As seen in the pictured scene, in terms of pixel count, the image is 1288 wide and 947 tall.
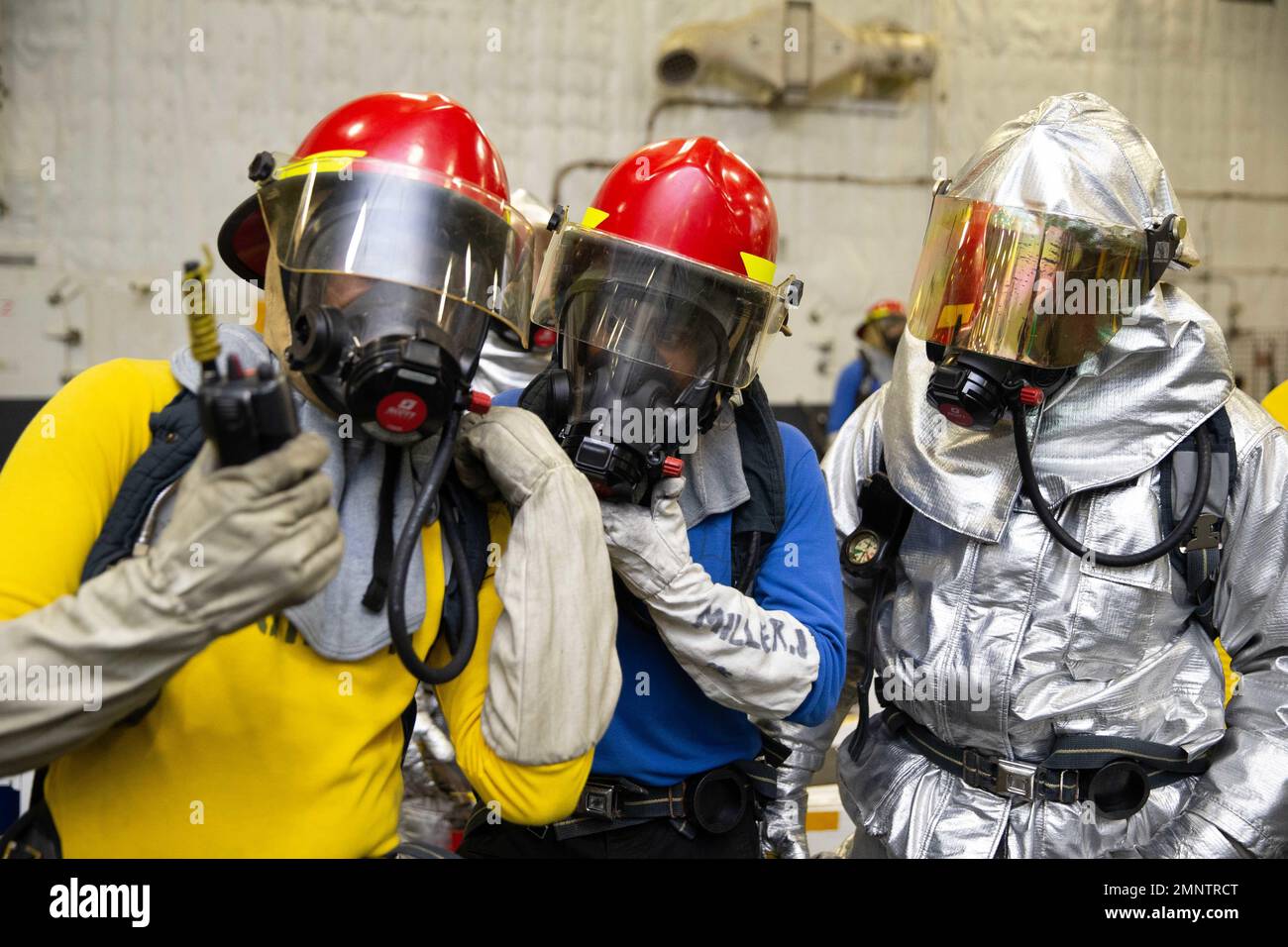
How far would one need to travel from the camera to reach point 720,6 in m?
7.59

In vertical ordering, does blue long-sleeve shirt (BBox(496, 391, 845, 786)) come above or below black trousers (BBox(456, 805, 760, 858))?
above

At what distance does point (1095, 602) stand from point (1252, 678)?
31 cm

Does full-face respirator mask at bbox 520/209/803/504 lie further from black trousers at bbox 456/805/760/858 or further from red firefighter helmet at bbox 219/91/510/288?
black trousers at bbox 456/805/760/858

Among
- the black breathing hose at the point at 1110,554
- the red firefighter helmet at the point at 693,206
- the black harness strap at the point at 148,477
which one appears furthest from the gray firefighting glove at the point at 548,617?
the black breathing hose at the point at 1110,554

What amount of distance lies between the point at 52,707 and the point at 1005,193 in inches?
63.8

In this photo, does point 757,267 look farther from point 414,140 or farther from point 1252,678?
point 1252,678

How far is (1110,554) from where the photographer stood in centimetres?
186

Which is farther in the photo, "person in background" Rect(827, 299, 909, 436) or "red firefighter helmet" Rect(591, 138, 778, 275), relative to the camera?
"person in background" Rect(827, 299, 909, 436)

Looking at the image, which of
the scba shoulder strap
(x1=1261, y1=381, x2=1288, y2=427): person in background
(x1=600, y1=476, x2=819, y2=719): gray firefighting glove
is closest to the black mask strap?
(x1=600, y1=476, x2=819, y2=719): gray firefighting glove

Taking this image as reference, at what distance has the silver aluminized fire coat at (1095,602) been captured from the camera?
183 centimetres

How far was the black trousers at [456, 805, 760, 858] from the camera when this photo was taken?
171 centimetres

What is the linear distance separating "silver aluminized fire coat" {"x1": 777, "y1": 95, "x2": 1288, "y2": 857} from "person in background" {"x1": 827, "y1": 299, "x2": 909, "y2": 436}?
510 cm

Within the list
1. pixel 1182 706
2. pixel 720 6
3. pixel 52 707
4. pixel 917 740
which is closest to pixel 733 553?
pixel 917 740
